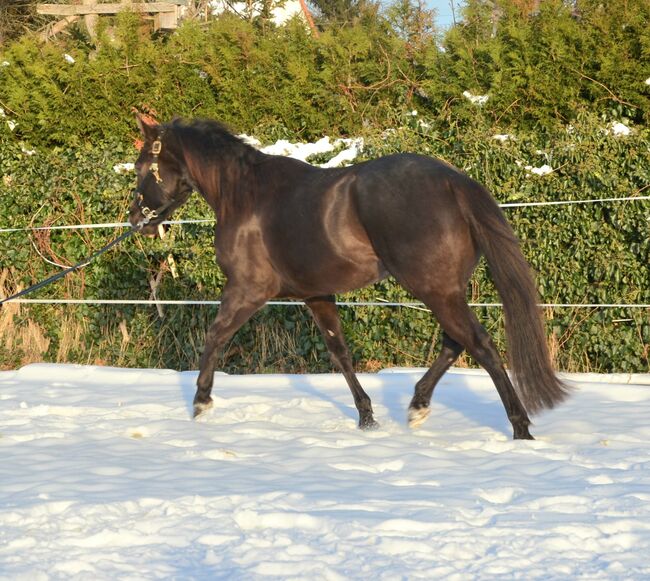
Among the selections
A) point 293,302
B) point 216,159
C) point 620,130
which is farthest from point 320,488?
point 620,130

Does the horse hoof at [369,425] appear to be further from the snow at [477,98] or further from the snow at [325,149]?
the snow at [477,98]

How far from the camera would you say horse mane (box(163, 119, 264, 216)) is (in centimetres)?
551

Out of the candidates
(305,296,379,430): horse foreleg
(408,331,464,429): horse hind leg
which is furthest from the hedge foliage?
(408,331,464,429): horse hind leg

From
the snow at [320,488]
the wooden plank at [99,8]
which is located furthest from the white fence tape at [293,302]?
the wooden plank at [99,8]

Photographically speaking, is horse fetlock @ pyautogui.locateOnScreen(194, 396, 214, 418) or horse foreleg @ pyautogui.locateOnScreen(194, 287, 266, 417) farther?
horse fetlock @ pyautogui.locateOnScreen(194, 396, 214, 418)

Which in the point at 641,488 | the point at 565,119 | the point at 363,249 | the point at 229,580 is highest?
the point at 565,119

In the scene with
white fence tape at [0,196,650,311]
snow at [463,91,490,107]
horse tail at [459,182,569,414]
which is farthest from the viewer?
snow at [463,91,490,107]

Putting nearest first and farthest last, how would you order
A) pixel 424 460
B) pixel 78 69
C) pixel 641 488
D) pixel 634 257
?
pixel 641 488, pixel 424 460, pixel 634 257, pixel 78 69

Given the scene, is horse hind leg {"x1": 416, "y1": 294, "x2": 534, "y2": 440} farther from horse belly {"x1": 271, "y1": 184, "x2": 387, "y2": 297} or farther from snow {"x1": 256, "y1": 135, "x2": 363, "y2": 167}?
snow {"x1": 256, "y1": 135, "x2": 363, "y2": 167}

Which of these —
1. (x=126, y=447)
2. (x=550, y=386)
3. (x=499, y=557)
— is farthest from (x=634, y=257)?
(x=499, y=557)

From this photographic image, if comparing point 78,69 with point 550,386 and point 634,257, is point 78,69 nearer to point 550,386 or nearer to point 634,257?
point 634,257

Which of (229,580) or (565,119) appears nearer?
(229,580)

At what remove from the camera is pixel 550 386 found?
4.62 m

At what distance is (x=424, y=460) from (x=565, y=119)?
4277 mm
